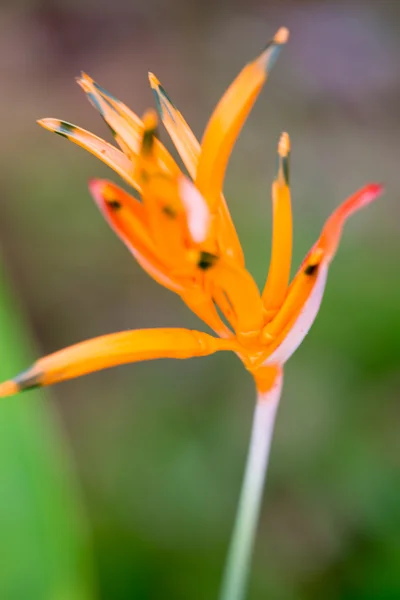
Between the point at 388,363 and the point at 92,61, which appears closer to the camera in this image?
the point at 388,363

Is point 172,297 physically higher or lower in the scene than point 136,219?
lower

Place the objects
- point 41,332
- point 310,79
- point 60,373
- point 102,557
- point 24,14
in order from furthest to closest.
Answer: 1. point 24,14
2. point 310,79
3. point 41,332
4. point 102,557
5. point 60,373

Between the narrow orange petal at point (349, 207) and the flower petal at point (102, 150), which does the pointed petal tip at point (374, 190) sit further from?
the flower petal at point (102, 150)

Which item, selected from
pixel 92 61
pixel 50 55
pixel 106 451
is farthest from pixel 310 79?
pixel 106 451

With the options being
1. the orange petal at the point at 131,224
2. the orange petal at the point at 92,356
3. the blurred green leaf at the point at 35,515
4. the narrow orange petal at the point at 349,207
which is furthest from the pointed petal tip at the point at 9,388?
the blurred green leaf at the point at 35,515

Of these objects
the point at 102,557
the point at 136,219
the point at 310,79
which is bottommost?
the point at 102,557

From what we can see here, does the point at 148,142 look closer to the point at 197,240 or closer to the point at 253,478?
the point at 197,240

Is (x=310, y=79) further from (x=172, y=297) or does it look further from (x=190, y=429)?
(x=190, y=429)
